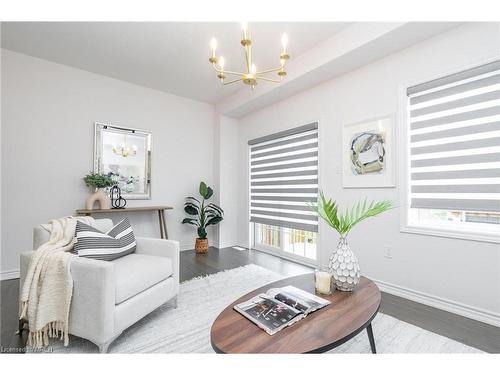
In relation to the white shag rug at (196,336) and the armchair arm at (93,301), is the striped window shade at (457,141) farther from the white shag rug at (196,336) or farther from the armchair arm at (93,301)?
the armchair arm at (93,301)

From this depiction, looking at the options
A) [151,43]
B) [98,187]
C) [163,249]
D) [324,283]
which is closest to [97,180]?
[98,187]

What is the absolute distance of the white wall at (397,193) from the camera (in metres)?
1.91

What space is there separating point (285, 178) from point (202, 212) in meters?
1.62

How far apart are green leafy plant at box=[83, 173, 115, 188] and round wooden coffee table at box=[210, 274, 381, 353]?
2763 mm

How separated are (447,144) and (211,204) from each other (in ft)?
11.6

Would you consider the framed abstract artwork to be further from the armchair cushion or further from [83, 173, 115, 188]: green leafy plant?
[83, 173, 115, 188]: green leafy plant

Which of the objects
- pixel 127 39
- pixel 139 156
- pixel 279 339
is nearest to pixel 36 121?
pixel 139 156

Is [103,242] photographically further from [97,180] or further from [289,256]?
[289,256]

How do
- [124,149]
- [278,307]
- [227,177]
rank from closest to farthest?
1. [278,307]
2. [124,149]
3. [227,177]

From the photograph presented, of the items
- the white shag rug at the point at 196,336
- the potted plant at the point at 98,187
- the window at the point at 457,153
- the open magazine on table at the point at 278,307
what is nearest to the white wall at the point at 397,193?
the window at the point at 457,153

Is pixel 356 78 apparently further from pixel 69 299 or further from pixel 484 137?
pixel 69 299

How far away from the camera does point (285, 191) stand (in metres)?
3.70

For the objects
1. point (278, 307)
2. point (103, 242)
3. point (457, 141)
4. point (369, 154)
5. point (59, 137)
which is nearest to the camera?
point (278, 307)

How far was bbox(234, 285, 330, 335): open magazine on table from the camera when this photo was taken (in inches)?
45.1
